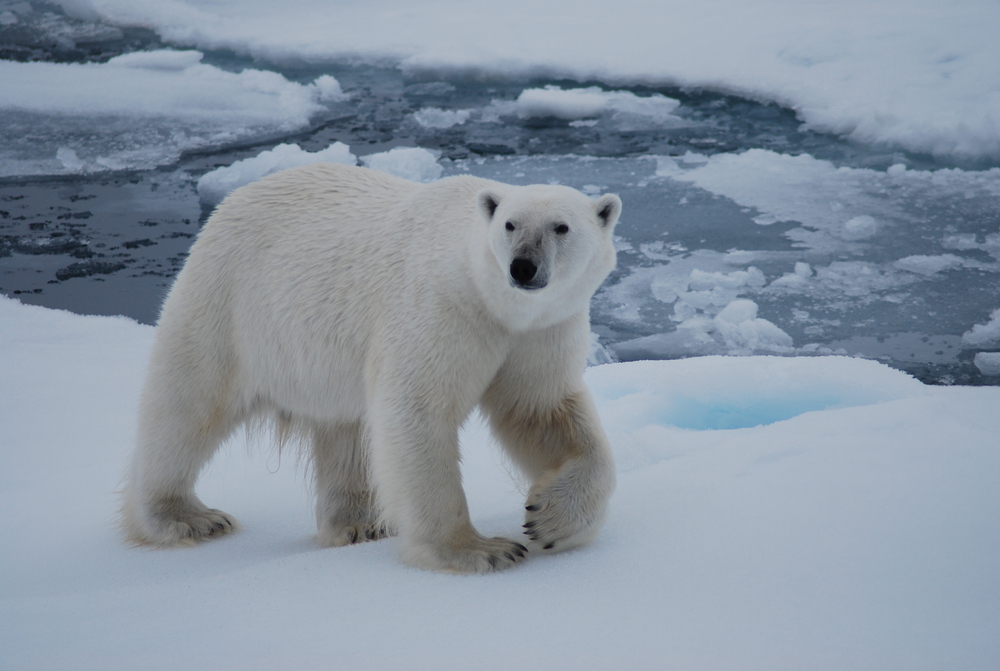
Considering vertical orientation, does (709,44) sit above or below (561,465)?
above

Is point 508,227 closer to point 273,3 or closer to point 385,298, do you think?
point 385,298

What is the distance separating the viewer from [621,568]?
7.08ft

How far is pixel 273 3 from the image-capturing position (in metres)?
12.2

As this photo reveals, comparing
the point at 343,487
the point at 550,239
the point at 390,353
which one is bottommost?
the point at 343,487

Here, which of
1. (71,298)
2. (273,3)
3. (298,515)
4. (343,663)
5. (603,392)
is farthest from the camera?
(273,3)

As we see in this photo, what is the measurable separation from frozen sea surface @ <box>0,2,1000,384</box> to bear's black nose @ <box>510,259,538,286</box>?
311 centimetres

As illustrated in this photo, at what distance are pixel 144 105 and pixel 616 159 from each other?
209 inches

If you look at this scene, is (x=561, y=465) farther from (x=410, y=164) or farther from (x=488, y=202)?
(x=410, y=164)

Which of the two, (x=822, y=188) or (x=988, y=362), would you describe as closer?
(x=988, y=362)

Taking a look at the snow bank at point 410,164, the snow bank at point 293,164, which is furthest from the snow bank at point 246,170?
the snow bank at point 410,164

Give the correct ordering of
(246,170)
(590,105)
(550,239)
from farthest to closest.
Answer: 1. (590,105)
2. (246,170)
3. (550,239)

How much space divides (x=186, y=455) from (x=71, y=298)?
347cm

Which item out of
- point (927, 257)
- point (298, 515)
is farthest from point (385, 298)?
point (927, 257)

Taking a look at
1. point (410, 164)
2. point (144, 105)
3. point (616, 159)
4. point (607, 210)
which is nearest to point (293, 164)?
point (410, 164)
